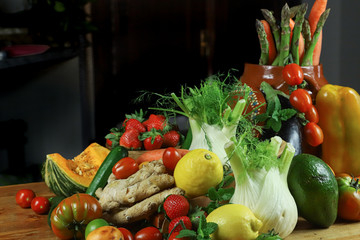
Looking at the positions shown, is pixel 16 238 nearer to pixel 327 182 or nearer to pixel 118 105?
pixel 327 182

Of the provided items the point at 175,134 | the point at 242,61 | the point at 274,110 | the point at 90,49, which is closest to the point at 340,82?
the point at 242,61

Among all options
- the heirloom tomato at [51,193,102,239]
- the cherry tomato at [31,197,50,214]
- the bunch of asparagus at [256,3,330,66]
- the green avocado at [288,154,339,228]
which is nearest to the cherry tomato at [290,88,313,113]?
the bunch of asparagus at [256,3,330,66]

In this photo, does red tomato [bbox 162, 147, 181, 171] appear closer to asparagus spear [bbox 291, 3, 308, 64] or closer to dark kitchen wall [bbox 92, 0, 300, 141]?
asparagus spear [bbox 291, 3, 308, 64]

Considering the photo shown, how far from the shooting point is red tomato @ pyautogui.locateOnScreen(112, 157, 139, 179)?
59.5 inches

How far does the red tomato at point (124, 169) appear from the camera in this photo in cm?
151

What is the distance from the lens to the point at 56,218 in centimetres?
136

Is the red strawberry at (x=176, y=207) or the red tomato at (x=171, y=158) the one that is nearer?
the red strawberry at (x=176, y=207)

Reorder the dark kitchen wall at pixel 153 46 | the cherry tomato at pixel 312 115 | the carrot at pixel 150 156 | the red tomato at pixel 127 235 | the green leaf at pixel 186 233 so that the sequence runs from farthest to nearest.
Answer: the dark kitchen wall at pixel 153 46
the cherry tomato at pixel 312 115
the carrot at pixel 150 156
the red tomato at pixel 127 235
the green leaf at pixel 186 233

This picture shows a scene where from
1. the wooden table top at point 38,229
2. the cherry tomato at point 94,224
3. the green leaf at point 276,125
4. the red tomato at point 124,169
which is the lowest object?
the wooden table top at point 38,229

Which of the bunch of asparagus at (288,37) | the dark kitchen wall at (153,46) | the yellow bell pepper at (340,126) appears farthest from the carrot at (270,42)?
the dark kitchen wall at (153,46)

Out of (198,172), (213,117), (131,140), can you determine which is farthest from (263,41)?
(198,172)

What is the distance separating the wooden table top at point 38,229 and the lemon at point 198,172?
0.27 meters

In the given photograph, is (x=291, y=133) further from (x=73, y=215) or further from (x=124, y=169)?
(x=73, y=215)

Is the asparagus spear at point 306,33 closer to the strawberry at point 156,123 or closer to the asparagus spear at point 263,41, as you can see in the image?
the asparagus spear at point 263,41
